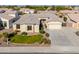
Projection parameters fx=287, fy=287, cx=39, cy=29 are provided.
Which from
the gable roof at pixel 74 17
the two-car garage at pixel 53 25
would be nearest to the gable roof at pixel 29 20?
the two-car garage at pixel 53 25

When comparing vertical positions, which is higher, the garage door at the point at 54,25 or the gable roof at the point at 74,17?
the gable roof at the point at 74,17

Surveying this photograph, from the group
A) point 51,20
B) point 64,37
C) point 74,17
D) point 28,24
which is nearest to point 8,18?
point 28,24

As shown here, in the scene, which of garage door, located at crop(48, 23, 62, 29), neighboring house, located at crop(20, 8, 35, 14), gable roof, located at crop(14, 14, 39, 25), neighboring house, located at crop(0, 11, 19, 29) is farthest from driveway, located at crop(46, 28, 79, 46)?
neighboring house, located at crop(0, 11, 19, 29)

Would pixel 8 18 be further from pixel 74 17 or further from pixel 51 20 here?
pixel 74 17

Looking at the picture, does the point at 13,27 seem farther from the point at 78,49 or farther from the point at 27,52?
the point at 78,49

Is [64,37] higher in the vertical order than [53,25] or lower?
lower

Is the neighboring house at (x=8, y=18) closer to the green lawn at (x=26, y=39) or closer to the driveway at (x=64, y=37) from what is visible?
the green lawn at (x=26, y=39)
